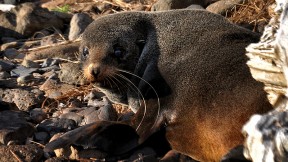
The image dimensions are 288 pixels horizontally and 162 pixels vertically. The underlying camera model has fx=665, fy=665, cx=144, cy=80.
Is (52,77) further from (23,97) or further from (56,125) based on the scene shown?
(56,125)

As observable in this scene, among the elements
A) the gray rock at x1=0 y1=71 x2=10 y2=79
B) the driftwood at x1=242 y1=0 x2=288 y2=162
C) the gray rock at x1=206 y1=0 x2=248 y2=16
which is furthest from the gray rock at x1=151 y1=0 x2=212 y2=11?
the driftwood at x1=242 y1=0 x2=288 y2=162

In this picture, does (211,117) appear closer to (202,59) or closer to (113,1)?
(202,59)

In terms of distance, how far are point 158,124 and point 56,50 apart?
3.30 metres

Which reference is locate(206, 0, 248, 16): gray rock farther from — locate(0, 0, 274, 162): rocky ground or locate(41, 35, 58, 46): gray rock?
locate(41, 35, 58, 46): gray rock

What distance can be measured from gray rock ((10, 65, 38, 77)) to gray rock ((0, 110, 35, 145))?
2044mm

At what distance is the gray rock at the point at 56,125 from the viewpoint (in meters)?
5.30

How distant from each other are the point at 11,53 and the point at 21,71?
3.72 ft

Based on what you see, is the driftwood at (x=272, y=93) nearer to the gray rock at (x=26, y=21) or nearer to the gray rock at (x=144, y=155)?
the gray rock at (x=144, y=155)

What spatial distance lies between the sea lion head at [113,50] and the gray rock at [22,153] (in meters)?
0.85

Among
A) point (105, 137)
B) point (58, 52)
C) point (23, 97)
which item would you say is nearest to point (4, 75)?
point (58, 52)

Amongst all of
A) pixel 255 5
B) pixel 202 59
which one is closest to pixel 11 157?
pixel 202 59

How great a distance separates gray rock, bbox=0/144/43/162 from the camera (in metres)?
4.54

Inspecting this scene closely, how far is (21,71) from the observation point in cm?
746

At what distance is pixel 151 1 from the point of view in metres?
9.41
